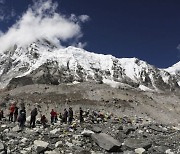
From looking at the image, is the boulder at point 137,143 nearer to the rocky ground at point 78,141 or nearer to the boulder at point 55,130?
the rocky ground at point 78,141

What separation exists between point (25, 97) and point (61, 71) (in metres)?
132

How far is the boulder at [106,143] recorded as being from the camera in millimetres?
22359

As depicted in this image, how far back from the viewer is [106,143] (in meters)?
22.7

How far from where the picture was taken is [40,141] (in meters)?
22.2

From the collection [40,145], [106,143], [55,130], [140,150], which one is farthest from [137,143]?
[40,145]

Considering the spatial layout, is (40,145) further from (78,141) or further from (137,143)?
(137,143)

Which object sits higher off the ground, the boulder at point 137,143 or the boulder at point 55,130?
the boulder at point 55,130

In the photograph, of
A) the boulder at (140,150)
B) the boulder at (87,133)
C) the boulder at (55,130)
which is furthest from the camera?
the boulder at (55,130)

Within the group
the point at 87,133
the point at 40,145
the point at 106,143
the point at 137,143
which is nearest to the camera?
the point at 40,145

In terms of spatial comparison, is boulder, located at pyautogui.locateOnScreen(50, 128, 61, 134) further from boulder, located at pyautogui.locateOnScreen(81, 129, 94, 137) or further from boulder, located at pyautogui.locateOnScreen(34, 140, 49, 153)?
boulder, located at pyautogui.locateOnScreen(34, 140, 49, 153)

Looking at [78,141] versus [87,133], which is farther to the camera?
[87,133]

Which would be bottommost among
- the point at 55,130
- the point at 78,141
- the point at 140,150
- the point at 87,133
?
the point at 140,150

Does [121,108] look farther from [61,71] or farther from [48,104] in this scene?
[61,71]

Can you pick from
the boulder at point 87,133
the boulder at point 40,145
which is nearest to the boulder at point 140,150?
the boulder at point 87,133
